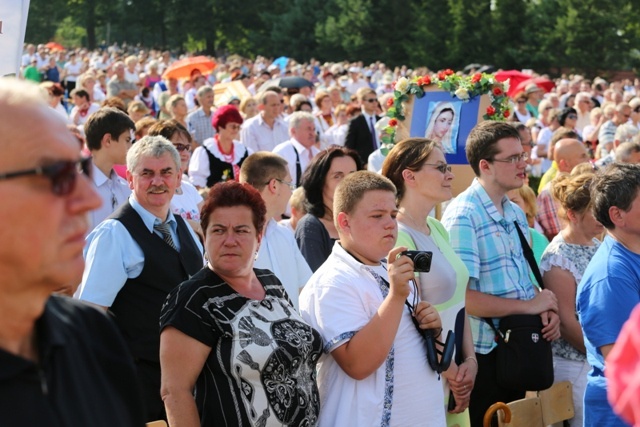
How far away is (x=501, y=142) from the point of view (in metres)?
6.00

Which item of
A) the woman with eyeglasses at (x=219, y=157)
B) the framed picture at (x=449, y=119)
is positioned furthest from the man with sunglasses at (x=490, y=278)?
the woman with eyeglasses at (x=219, y=157)

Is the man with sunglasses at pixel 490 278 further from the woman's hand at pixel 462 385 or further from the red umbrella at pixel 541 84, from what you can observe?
the red umbrella at pixel 541 84

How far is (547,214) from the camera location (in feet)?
30.2

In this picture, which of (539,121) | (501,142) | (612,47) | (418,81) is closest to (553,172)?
(418,81)

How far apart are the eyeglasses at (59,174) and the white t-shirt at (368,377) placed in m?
2.50

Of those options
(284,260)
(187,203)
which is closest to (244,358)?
(284,260)

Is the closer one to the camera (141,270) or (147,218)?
(141,270)

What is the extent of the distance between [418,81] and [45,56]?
28.2 m

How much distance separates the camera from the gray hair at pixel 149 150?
5342mm

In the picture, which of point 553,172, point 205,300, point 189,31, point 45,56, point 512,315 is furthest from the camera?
point 189,31

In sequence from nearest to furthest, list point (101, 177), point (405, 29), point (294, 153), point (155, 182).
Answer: point (155, 182)
point (101, 177)
point (294, 153)
point (405, 29)

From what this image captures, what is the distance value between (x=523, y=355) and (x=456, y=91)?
3.52 m

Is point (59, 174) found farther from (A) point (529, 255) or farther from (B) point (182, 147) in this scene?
(B) point (182, 147)

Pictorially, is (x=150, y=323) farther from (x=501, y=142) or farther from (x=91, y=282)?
(x=501, y=142)
